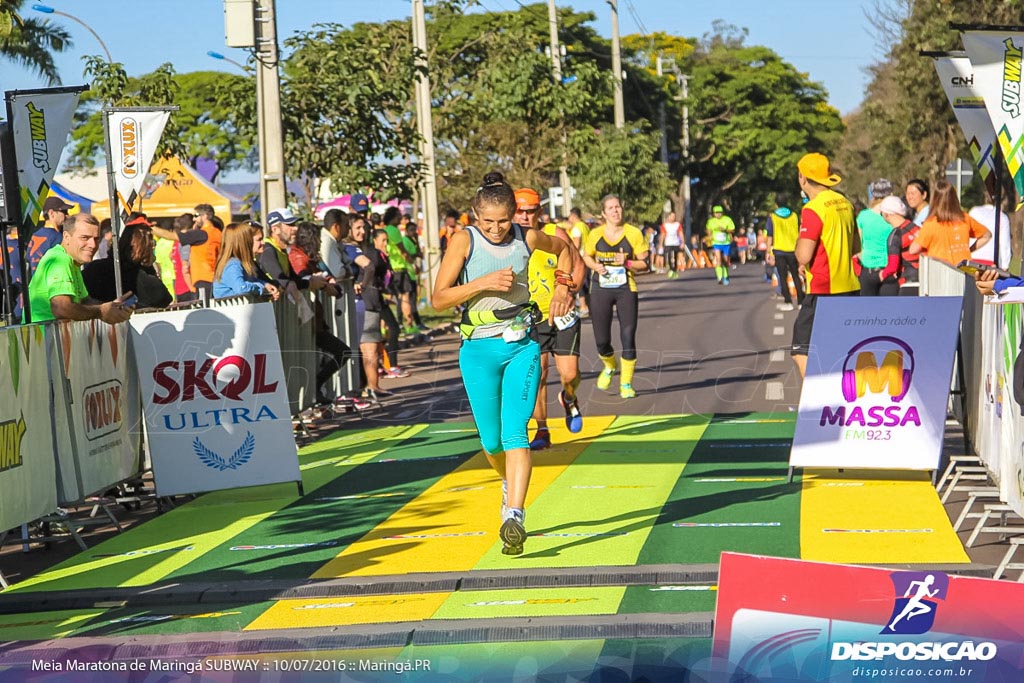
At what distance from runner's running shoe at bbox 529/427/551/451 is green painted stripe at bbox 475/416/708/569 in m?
0.34

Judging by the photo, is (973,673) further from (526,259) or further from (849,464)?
(849,464)

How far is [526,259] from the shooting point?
8344 mm

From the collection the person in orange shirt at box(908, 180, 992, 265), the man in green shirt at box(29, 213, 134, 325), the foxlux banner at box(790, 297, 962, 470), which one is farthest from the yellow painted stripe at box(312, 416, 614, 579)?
the person in orange shirt at box(908, 180, 992, 265)

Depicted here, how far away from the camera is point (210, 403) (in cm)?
1080

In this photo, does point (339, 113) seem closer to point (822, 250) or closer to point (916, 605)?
point (822, 250)

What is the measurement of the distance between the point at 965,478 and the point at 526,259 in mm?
3295

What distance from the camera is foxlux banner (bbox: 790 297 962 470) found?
9.89 meters

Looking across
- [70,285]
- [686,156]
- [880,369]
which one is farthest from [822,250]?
[686,156]

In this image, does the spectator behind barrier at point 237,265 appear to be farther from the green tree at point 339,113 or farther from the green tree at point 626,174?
the green tree at point 626,174

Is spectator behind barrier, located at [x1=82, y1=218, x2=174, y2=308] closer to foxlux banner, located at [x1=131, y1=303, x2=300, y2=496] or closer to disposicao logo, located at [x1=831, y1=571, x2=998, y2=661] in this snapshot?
foxlux banner, located at [x1=131, y1=303, x2=300, y2=496]

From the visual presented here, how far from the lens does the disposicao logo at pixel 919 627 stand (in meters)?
4.21

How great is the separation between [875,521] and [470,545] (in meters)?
2.24

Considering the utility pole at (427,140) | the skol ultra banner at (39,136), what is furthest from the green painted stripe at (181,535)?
the utility pole at (427,140)

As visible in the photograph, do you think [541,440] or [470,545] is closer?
[470,545]
